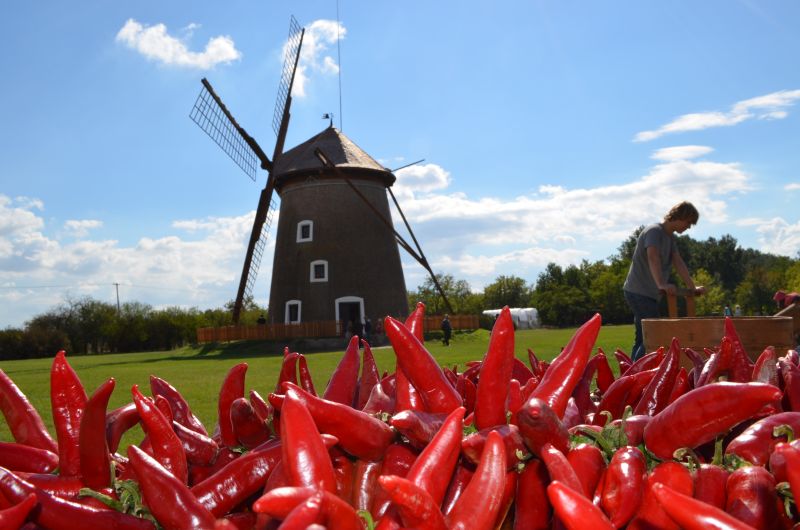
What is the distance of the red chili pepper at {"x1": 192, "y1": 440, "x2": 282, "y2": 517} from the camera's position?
148 cm

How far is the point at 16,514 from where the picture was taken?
1259 mm

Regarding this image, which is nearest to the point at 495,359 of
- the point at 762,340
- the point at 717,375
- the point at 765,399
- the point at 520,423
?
the point at 520,423

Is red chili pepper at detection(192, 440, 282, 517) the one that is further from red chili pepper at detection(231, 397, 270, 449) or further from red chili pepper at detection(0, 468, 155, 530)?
red chili pepper at detection(231, 397, 270, 449)

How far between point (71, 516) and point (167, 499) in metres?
0.23

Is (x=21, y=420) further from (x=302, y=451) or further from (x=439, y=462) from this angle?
(x=439, y=462)

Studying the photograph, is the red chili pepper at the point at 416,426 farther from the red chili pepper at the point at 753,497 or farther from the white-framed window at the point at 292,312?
the white-framed window at the point at 292,312

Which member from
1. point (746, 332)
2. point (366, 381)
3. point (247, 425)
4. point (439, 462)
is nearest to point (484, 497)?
point (439, 462)

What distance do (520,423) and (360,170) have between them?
106 feet

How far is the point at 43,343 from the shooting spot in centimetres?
5809

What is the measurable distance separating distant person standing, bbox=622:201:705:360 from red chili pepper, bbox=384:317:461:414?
465 centimetres

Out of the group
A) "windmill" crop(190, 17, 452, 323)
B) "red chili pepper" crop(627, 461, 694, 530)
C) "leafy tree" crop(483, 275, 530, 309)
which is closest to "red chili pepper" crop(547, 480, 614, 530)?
"red chili pepper" crop(627, 461, 694, 530)

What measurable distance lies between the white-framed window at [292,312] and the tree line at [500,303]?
1553 centimetres

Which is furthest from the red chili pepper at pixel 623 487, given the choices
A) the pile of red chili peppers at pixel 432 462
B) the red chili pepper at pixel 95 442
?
the red chili pepper at pixel 95 442

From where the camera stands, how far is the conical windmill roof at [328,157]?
1305 inches
